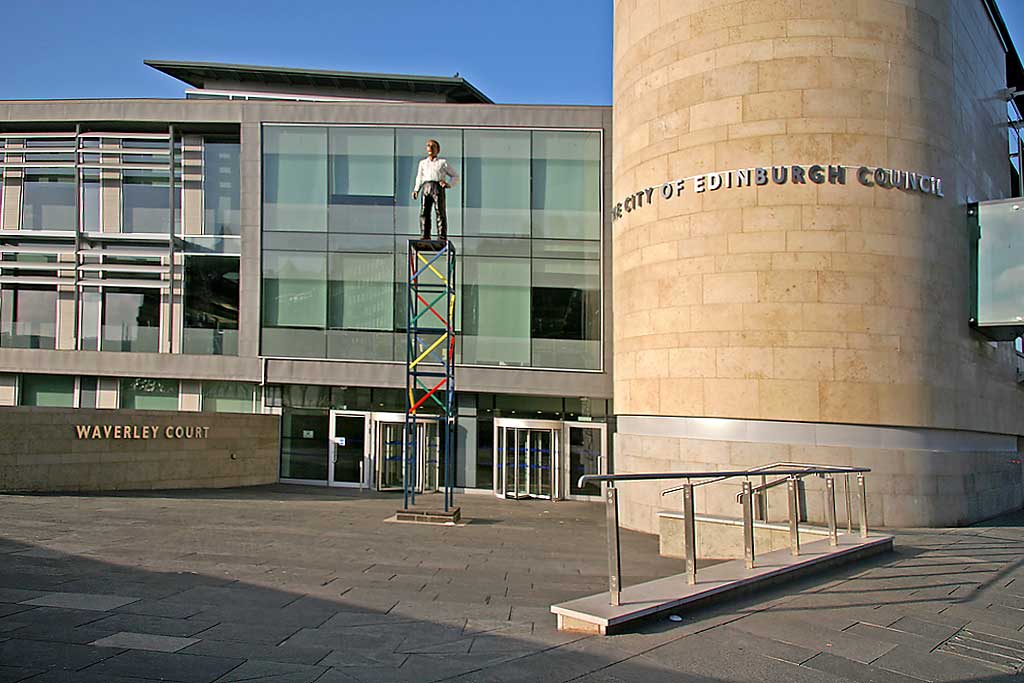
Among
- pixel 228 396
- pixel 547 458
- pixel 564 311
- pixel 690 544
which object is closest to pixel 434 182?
pixel 564 311

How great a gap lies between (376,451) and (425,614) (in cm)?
1627

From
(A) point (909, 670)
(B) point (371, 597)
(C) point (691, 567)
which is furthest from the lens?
(B) point (371, 597)

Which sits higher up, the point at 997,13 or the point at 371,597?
the point at 997,13

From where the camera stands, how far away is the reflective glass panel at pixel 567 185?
76.5 ft

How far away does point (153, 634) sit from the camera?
20.7 feet

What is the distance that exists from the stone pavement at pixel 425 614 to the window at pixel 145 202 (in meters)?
13.4

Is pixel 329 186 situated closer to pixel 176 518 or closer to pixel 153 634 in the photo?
pixel 176 518

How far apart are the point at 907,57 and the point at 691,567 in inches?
478

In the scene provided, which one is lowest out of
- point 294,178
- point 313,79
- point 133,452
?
point 133,452

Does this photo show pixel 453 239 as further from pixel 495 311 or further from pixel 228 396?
pixel 228 396

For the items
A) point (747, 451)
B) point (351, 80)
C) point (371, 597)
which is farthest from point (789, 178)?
point (351, 80)

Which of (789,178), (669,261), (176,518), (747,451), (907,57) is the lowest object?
(176,518)

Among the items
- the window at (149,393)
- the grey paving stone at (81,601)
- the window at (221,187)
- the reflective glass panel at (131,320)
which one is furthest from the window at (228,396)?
the grey paving stone at (81,601)

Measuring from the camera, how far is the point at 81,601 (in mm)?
7340
